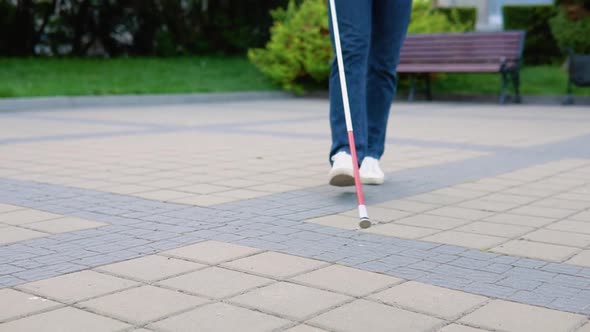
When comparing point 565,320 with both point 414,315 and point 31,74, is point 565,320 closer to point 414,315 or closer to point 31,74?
point 414,315

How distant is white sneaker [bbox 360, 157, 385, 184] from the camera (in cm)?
471

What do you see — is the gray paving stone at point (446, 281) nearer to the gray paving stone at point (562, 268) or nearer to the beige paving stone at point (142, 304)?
the gray paving stone at point (562, 268)

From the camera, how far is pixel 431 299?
8.55ft

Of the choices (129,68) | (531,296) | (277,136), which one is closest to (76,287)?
(531,296)

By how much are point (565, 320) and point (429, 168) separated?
3.18 metres

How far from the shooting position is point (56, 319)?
241cm

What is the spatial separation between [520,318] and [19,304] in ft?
4.85

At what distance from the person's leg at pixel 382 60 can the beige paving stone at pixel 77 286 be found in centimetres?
228

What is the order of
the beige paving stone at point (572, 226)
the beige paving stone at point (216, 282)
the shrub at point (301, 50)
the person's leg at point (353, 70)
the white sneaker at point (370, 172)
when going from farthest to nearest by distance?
1. the shrub at point (301, 50)
2. the white sneaker at point (370, 172)
3. the person's leg at point (353, 70)
4. the beige paving stone at point (572, 226)
5. the beige paving stone at point (216, 282)

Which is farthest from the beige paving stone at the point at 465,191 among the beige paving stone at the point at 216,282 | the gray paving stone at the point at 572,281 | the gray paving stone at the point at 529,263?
the beige paving stone at the point at 216,282

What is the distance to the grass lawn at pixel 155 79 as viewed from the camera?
1214 centimetres

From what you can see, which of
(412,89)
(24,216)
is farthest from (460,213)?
(412,89)

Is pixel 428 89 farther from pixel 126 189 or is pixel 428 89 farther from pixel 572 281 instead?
pixel 572 281

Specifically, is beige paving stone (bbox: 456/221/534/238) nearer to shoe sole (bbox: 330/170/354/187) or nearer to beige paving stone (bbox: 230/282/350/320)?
shoe sole (bbox: 330/170/354/187)
